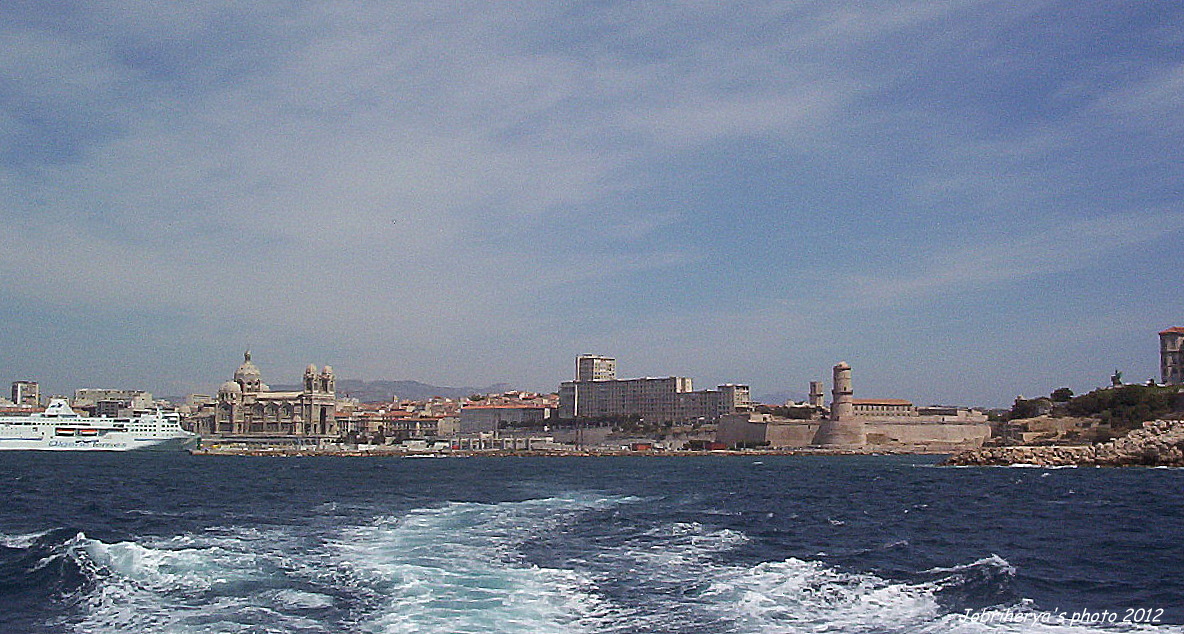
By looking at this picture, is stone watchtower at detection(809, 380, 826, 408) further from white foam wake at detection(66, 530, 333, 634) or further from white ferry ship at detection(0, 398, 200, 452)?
white foam wake at detection(66, 530, 333, 634)

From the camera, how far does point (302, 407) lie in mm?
144875

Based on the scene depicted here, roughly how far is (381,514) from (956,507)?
14778 millimetres

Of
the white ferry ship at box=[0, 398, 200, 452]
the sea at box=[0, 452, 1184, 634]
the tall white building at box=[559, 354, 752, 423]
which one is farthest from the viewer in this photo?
the tall white building at box=[559, 354, 752, 423]

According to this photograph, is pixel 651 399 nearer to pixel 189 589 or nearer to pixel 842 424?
pixel 842 424

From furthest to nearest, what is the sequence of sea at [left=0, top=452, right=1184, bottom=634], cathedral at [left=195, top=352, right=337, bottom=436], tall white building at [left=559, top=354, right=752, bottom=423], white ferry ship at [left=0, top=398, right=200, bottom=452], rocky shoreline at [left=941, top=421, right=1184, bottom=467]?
tall white building at [left=559, top=354, right=752, bottom=423], cathedral at [left=195, top=352, right=337, bottom=436], white ferry ship at [left=0, top=398, right=200, bottom=452], rocky shoreline at [left=941, top=421, right=1184, bottom=467], sea at [left=0, top=452, right=1184, bottom=634]

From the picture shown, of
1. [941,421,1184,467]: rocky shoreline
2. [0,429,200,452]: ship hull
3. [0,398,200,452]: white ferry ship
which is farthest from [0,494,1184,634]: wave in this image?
[0,398,200,452]: white ferry ship

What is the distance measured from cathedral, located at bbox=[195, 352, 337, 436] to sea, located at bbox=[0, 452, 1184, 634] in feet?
386

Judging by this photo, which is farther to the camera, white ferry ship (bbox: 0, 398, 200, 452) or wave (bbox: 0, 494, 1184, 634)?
white ferry ship (bbox: 0, 398, 200, 452)

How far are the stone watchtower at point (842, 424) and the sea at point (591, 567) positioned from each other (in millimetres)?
76514

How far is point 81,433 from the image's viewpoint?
361 ft

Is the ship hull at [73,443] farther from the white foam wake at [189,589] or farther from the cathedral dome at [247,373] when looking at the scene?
the white foam wake at [189,589]

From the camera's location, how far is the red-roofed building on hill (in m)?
110

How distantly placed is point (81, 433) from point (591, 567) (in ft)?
355

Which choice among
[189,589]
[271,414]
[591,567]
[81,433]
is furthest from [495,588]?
[271,414]
